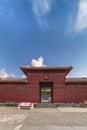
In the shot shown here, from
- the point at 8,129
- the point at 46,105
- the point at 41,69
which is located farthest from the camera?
the point at 41,69

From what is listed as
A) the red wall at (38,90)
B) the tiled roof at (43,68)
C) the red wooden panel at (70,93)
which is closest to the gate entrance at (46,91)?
the red wall at (38,90)

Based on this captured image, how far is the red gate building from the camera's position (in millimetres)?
33469

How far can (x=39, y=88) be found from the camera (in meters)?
33.7

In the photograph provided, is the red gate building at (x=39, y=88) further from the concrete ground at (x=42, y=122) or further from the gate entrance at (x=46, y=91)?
the concrete ground at (x=42, y=122)

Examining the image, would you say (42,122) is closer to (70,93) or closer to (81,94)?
(70,93)

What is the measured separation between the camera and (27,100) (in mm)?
33469

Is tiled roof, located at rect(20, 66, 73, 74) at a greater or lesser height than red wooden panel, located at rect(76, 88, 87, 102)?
greater

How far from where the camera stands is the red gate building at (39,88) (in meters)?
33.5

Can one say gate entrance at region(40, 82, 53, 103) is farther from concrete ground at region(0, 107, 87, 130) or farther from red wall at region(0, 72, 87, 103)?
concrete ground at region(0, 107, 87, 130)

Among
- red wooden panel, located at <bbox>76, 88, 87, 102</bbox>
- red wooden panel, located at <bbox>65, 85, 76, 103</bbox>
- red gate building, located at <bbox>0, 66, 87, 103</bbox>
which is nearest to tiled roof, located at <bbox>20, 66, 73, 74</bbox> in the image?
red gate building, located at <bbox>0, 66, 87, 103</bbox>

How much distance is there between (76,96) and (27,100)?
686 cm

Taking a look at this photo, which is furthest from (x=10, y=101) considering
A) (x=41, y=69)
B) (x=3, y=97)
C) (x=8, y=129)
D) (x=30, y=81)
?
(x=8, y=129)

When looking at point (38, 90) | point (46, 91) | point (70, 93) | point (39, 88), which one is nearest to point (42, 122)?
point (38, 90)

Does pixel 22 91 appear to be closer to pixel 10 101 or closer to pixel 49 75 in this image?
pixel 10 101
